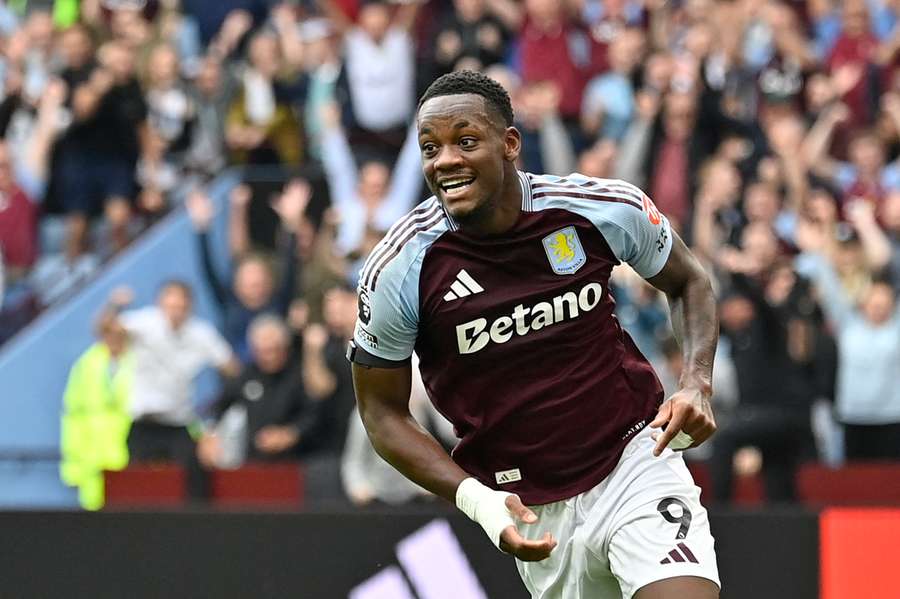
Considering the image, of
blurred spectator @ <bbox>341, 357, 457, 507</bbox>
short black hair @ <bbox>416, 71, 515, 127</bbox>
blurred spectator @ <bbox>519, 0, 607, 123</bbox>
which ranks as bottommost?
blurred spectator @ <bbox>341, 357, 457, 507</bbox>

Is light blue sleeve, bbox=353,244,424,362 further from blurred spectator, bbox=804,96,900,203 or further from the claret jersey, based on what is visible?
blurred spectator, bbox=804,96,900,203

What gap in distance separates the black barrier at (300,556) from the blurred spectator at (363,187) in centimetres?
287

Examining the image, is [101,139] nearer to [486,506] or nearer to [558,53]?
[558,53]

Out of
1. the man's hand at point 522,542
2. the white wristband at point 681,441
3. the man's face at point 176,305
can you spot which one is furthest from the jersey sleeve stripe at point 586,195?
the man's face at point 176,305

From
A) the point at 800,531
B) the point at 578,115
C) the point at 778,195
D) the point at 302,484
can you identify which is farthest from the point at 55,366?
the point at 800,531

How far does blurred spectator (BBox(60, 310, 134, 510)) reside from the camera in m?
11.5

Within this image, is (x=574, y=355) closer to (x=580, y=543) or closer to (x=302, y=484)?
(x=580, y=543)

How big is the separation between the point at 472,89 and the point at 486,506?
1.30 m

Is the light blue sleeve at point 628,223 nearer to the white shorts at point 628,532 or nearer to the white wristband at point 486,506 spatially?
the white shorts at point 628,532

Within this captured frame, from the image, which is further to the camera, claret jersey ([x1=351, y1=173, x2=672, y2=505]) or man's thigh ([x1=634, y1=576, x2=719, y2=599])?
claret jersey ([x1=351, y1=173, x2=672, y2=505])

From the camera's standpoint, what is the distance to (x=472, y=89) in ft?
17.4

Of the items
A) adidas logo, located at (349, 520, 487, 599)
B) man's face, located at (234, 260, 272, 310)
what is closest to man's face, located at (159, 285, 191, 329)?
man's face, located at (234, 260, 272, 310)

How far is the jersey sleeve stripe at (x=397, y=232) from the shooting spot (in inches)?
213

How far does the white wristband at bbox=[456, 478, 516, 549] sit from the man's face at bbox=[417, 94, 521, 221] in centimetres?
84
